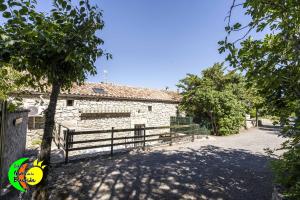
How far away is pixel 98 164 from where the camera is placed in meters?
5.95

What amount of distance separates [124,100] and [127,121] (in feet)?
5.54

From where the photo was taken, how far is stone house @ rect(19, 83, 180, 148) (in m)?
9.79

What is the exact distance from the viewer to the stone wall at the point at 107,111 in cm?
1038

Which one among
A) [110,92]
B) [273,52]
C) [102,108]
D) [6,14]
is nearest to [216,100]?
[110,92]

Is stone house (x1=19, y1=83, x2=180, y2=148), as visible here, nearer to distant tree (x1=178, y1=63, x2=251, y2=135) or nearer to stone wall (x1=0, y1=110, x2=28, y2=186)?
distant tree (x1=178, y1=63, x2=251, y2=135)

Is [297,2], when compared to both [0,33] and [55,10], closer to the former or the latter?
[55,10]

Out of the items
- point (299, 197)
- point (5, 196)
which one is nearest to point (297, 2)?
point (299, 197)

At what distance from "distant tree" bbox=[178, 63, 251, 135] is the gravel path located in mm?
7234

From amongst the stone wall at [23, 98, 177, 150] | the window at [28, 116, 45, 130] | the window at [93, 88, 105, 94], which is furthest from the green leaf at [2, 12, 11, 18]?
the window at [93, 88, 105, 94]

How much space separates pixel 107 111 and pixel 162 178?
27.1 ft

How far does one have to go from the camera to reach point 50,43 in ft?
8.30

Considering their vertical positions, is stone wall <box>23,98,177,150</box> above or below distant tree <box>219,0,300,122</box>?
below

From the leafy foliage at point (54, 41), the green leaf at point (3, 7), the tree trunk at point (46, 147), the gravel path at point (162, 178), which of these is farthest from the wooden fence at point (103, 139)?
the green leaf at point (3, 7)

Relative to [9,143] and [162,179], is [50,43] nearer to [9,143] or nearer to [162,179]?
[9,143]
